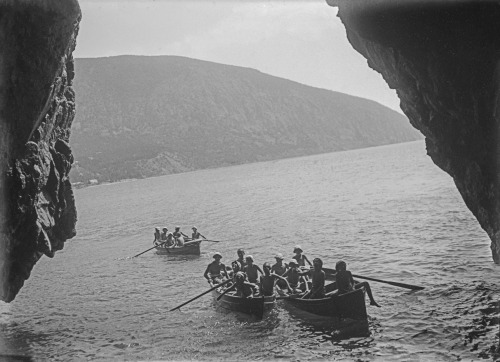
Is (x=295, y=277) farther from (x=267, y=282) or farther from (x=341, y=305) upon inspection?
(x=341, y=305)

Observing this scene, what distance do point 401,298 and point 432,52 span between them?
408 inches

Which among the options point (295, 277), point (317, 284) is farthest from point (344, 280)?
→ point (295, 277)

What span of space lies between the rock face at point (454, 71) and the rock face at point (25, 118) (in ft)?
35.1

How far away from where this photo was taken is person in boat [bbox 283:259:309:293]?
61.9 feet

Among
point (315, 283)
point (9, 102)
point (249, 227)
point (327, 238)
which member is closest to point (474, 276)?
point (315, 283)

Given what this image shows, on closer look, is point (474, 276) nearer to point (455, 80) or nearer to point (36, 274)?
point (455, 80)

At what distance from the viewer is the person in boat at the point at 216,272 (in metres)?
22.0

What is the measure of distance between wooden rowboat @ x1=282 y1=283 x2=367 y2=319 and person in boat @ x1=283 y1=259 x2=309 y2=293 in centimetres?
135

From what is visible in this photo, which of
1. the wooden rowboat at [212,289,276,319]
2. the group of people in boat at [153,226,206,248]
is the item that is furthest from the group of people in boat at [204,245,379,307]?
the group of people in boat at [153,226,206,248]

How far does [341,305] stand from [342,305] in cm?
4

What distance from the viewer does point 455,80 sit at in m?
15.4

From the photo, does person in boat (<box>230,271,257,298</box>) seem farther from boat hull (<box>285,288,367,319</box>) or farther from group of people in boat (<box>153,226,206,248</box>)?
group of people in boat (<box>153,226,206,248</box>)

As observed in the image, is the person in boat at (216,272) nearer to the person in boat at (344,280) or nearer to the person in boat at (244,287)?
the person in boat at (244,287)

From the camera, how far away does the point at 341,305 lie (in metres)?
16.2
